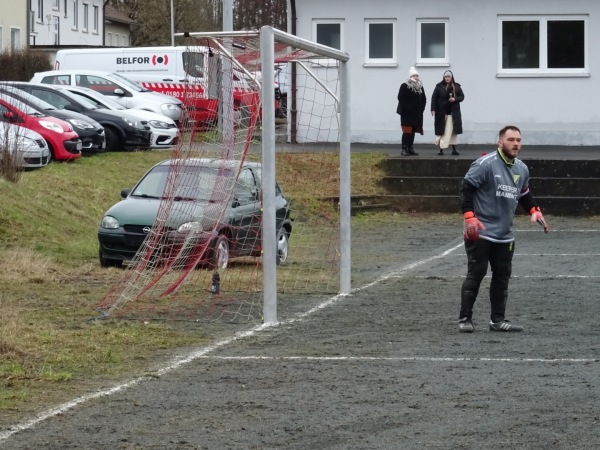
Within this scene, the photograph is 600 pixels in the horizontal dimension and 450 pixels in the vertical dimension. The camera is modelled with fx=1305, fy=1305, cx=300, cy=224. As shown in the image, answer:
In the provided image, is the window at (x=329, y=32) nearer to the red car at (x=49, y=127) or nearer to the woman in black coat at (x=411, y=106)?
the woman in black coat at (x=411, y=106)

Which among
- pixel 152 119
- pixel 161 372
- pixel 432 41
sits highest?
pixel 432 41

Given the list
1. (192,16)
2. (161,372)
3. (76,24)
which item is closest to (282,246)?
(161,372)

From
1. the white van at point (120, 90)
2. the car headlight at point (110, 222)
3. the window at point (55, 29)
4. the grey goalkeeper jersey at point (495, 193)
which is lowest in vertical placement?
the car headlight at point (110, 222)

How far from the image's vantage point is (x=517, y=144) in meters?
11.6

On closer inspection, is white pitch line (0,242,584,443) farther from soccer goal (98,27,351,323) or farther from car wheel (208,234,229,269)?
car wheel (208,234,229,269)

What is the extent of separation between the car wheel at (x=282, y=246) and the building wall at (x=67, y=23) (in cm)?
5544

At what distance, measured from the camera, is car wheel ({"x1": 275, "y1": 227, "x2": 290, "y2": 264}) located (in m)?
17.7

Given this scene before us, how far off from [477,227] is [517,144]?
0.82 meters

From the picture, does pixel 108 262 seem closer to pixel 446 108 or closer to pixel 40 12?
pixel 446 108

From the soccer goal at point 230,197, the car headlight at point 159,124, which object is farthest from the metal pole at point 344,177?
the car headlight at point 159,124

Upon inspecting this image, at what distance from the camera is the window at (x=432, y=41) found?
35188mm

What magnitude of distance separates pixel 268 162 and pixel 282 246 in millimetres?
5586

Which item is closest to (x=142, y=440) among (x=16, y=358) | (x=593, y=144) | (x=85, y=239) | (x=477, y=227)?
(x=16, y=358)

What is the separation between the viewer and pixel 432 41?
3538 centimetres
